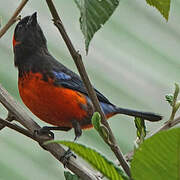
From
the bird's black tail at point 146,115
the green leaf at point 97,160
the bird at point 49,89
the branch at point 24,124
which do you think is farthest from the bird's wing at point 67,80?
the green leaf at point 97,160

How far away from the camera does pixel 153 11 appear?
3.46 meters

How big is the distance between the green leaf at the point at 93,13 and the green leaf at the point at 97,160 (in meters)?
0.18

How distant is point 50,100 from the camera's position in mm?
2197

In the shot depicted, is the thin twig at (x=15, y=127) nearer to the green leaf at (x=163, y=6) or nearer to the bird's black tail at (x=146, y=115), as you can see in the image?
the green leaf at (x=163, y=6)

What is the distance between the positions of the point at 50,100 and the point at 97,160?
160 centimetres

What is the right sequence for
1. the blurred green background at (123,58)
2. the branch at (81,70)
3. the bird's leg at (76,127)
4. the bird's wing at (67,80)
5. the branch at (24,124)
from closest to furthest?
the branch at (81,70)
the branch at (24,124)
the bird's leg at (76,127)
the bird's wing at (67,80)
the blurred green background at (123,58)

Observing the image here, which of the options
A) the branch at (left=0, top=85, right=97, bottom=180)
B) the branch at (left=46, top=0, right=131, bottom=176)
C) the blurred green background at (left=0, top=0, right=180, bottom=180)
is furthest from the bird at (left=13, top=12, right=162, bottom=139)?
the branch at (left=46, top=0, right=131, bottom=176)

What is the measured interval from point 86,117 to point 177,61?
115 cm

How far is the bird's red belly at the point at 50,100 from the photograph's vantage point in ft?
6.85

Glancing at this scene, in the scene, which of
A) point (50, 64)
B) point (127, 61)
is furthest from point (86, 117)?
point (127, 61)

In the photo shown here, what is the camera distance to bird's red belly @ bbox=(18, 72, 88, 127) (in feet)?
6.85

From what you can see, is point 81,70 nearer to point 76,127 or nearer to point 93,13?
point 93,13

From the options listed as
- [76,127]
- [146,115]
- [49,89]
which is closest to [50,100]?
[49,89]

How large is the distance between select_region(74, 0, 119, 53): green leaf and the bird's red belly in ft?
4.34
